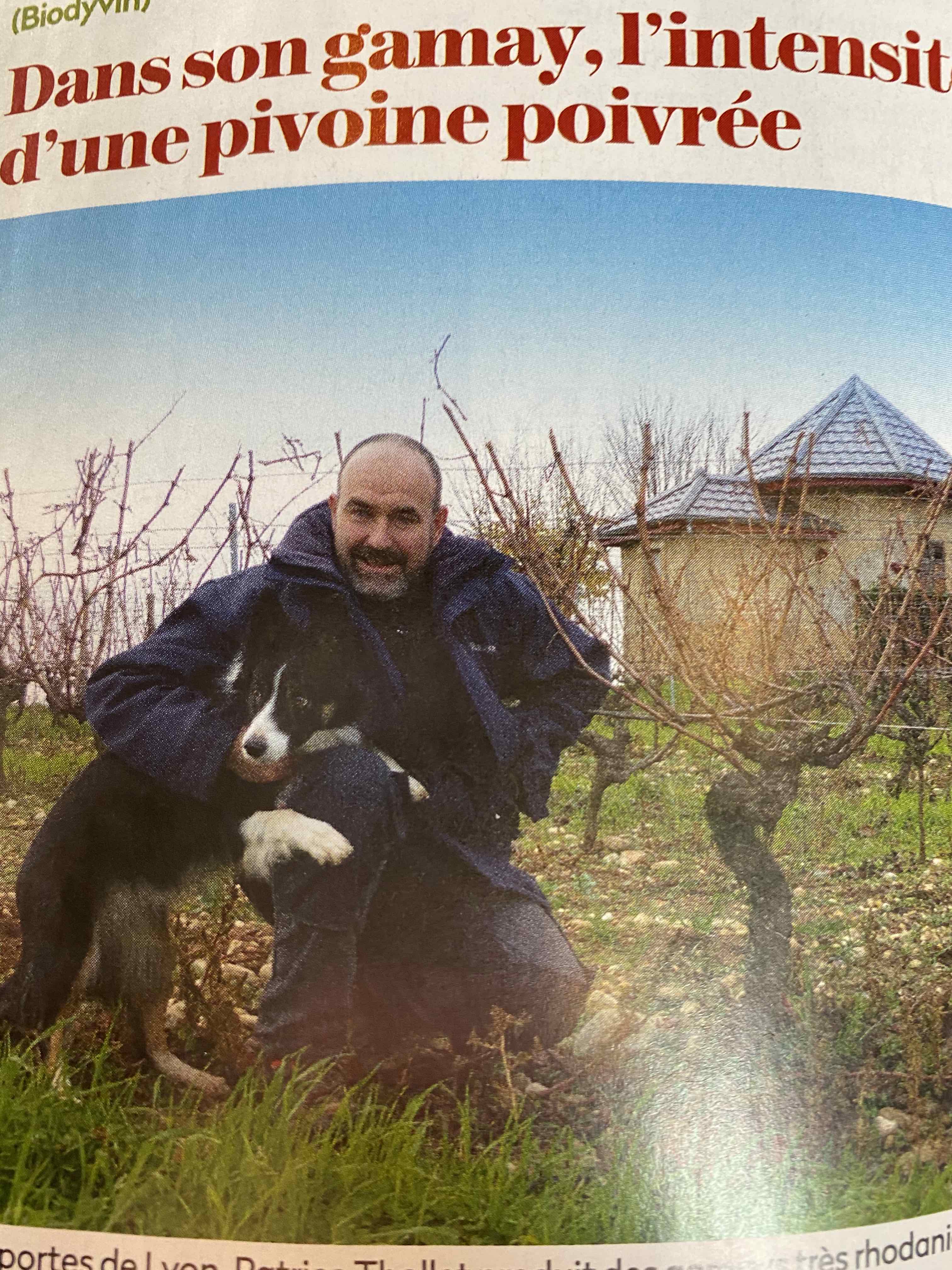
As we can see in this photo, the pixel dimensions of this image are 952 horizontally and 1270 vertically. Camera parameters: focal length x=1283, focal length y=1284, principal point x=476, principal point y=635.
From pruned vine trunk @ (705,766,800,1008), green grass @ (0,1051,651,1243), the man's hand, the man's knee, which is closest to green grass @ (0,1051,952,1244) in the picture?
green grass @ (0,1051,651,1243)

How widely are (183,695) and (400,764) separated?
0.60 metres

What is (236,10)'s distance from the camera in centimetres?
356

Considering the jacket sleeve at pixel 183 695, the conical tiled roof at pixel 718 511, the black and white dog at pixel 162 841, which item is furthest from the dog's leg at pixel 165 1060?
the conical tiled roof at pixel 718 511

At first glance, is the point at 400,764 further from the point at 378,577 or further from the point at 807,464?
the point at 807,464

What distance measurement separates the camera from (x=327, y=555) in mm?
3396

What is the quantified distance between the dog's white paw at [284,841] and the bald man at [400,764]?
3cm

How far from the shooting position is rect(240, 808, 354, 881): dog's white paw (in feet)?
10.9

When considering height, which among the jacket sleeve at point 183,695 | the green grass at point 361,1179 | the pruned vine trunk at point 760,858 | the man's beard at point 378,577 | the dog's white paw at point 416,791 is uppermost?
the man's beard at point 378,577

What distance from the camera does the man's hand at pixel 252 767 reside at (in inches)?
131

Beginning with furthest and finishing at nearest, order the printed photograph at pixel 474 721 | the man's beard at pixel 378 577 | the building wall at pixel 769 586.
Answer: the building wall at pixel 769 586 < the man's beard at pixel 378 577 < the printed photograph at pixel 474 721

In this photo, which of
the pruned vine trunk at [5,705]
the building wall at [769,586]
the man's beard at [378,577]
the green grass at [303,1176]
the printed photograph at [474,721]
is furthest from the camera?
the pruned vine trunk at [5,705]

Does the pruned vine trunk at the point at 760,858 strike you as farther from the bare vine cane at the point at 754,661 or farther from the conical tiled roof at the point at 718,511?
the conical tiled roof at the point at 718,511

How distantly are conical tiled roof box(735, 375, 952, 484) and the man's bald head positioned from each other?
841 mm

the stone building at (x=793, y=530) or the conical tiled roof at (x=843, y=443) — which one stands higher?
the conical tiled roof at (x=843, y=443)
